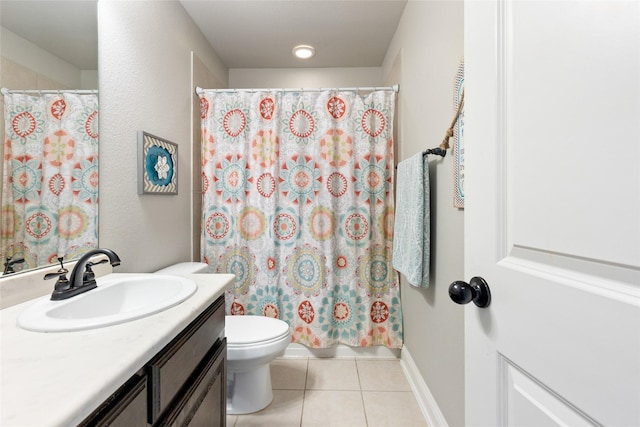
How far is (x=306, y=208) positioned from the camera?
2.04 meters

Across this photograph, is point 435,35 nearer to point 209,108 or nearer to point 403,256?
point 403,256

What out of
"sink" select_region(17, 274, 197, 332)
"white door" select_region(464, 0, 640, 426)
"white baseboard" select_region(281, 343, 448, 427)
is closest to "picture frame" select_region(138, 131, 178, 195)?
"sink" select_region(17, 274, 197, 332)

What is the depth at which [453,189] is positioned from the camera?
1237mm

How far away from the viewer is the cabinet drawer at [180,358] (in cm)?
69

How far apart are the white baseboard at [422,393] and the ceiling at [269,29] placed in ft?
7.09

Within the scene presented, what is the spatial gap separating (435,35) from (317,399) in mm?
2012

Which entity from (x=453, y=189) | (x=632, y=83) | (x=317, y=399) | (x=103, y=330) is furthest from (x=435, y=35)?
(x=317, y=399)

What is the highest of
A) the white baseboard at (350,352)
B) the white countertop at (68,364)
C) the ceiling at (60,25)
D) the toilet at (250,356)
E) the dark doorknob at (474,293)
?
the ceiling at (60,25)

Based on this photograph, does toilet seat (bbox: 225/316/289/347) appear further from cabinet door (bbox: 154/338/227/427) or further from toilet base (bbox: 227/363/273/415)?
cabinet door (bbox: 154/338/227/427)

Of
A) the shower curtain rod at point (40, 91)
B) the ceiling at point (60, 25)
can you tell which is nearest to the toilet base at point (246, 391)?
the shower curtain rod at point (40, 91)

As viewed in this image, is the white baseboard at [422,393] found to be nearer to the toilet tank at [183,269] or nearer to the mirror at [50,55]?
the toilet tank at [183,269]

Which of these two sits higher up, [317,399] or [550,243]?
[550,243]

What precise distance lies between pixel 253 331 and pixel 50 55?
1440 mm

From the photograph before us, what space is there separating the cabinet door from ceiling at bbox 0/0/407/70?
1.23m
